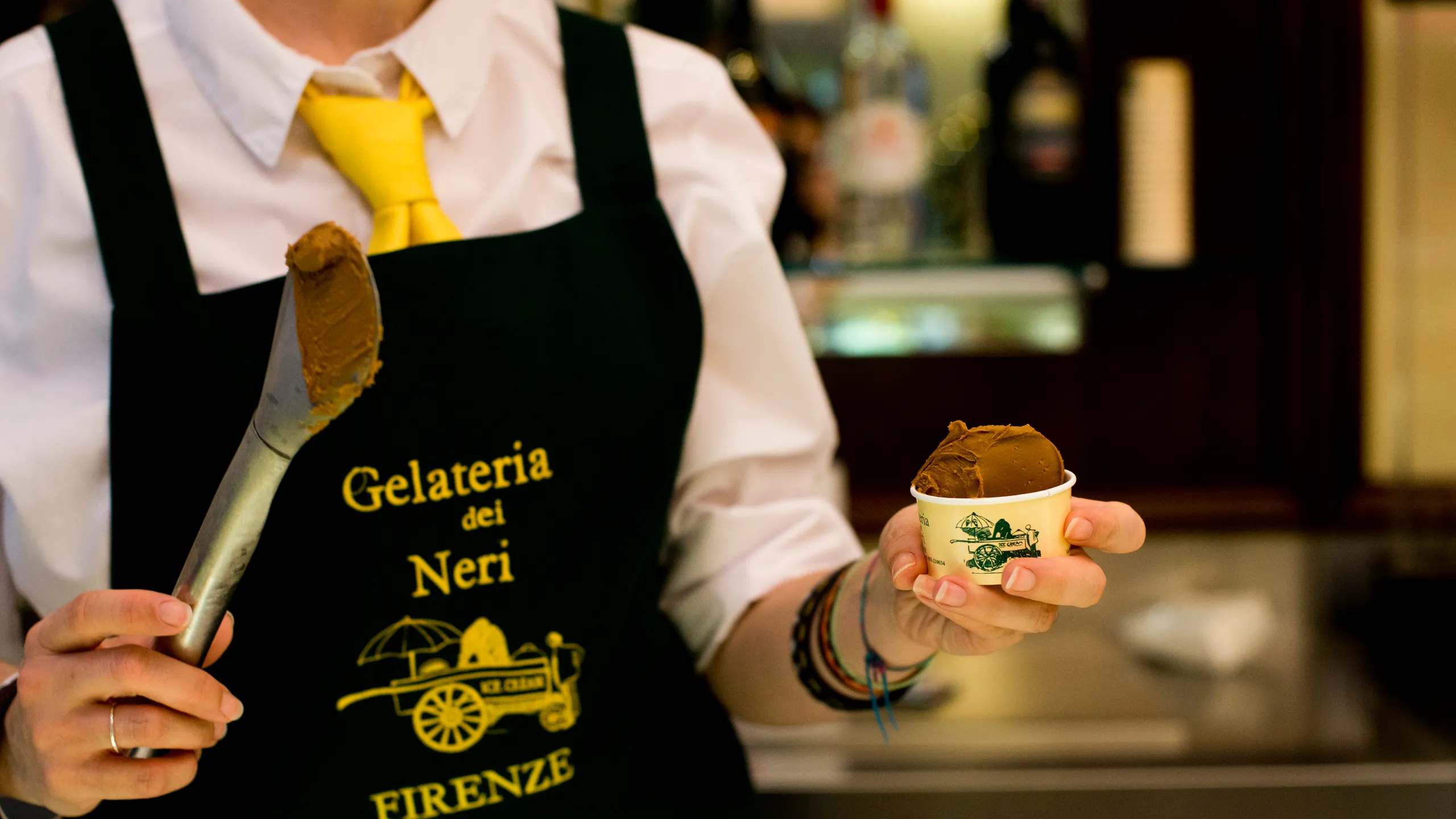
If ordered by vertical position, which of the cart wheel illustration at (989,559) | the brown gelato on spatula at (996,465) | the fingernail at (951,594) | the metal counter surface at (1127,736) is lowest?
the metal counter surface at (1127,736)

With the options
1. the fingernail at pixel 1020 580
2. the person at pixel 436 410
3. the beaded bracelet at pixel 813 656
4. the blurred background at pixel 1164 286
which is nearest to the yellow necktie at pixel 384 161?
the person at pixel 436 410

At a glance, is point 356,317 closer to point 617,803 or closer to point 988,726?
point 617,803

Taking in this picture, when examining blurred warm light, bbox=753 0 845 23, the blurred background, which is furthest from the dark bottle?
blurred warm light, bbox=753 0 845 23

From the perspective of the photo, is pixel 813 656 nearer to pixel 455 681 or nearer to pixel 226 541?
pixel 455 681

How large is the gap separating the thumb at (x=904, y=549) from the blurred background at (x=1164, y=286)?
3.18 feet

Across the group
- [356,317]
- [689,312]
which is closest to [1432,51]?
[689,312]

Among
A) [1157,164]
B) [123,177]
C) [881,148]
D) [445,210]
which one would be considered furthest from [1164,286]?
[123,177]

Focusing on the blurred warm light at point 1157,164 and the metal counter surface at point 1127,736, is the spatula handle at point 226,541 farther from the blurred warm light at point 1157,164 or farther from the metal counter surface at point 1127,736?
the blurred warm light at point 1157,164

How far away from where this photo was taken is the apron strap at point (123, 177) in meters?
0.78

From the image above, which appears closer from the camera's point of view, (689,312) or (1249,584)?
(689,312)

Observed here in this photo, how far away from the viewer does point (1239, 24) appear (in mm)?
1732

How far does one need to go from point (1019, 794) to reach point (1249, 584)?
81 cm

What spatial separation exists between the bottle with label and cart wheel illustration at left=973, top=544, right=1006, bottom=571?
118 centimetres

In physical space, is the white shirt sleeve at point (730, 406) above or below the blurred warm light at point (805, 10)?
below
